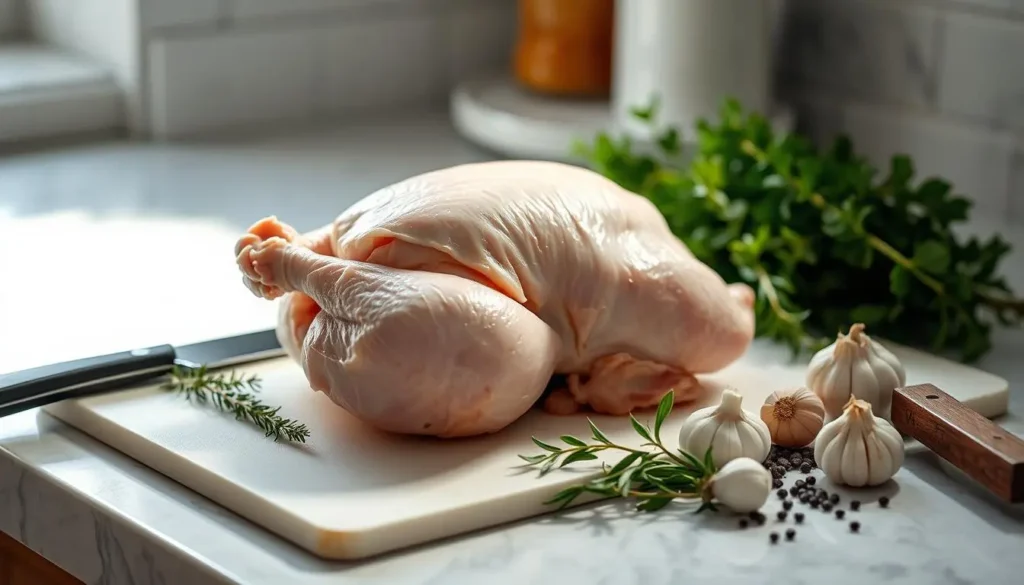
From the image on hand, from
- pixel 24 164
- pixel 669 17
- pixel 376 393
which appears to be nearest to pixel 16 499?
pixel 376 393

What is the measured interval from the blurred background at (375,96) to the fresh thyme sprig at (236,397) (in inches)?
11.9

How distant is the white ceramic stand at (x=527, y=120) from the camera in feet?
5.76

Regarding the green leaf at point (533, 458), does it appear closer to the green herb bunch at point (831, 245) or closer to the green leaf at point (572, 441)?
the green leaf at point (572, 441)

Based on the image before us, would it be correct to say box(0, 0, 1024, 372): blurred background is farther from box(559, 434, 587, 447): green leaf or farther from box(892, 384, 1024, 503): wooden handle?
box(892, 384, 1024, 503): wooden handle

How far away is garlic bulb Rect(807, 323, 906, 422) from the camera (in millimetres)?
1042

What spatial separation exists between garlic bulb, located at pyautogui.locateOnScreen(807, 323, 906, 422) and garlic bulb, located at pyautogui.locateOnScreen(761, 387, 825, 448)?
0.12ft

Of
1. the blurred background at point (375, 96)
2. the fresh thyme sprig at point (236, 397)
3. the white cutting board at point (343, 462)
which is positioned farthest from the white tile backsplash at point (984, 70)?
the fresh thyme sprig at point (236, 397)

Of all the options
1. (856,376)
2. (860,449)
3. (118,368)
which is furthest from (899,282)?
(118,368)

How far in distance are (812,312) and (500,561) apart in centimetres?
54

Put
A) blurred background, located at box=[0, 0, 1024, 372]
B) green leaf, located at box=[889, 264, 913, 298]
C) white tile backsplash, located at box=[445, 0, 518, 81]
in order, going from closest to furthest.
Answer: green leaf, located at box=[889, 264, 913, 298] < blurred background, located at box=[0, 0, 1024, 372] < white tile backsplash, located at box=[445, 0, 518, 81]

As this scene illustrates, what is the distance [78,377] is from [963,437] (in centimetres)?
61

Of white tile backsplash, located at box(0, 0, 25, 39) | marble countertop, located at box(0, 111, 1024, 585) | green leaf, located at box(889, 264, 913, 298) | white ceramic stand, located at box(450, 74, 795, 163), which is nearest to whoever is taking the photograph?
marble countertop, located at box(0, 111, 1024, 585)

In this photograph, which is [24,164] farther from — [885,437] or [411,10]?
[885,437]

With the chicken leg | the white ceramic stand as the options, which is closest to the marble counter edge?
the chicken leg
